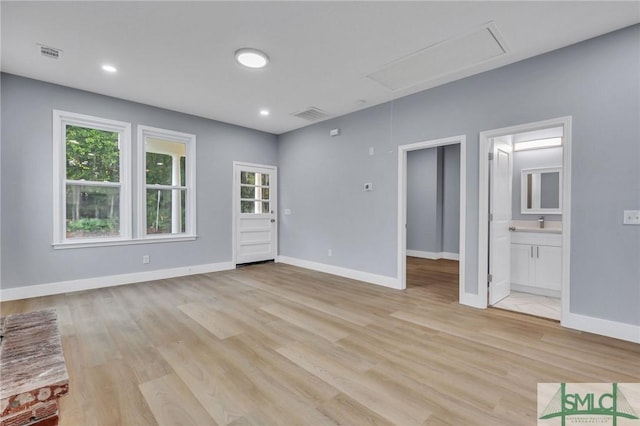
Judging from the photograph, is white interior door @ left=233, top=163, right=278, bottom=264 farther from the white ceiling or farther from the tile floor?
the tile floor

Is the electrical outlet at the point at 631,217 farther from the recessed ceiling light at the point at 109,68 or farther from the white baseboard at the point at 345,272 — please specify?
the recessed ceiling light at the point at 109,68

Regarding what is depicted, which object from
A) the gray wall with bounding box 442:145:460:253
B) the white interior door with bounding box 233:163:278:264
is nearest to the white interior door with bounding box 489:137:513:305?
the gray wall with bounding box 442:145:460:253

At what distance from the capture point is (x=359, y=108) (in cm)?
484

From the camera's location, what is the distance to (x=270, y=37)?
283cm

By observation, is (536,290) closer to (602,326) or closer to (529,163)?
(602,326)

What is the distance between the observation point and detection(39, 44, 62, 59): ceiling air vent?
10.00 ft

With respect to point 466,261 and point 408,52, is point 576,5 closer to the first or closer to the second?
point 408,52

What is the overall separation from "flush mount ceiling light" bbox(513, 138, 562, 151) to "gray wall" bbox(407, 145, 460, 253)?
7.35 ft

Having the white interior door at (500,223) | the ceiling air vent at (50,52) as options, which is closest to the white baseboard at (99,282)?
the ceiling air vent at (50,52)

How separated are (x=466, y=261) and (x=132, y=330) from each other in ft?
12.5

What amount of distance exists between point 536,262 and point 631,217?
1614mm

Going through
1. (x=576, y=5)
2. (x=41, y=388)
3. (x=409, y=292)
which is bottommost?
(x=409, y=292)

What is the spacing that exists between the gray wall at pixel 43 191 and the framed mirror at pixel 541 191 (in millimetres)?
5617

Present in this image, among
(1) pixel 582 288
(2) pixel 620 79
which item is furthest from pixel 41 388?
(2) pixel 620 79
